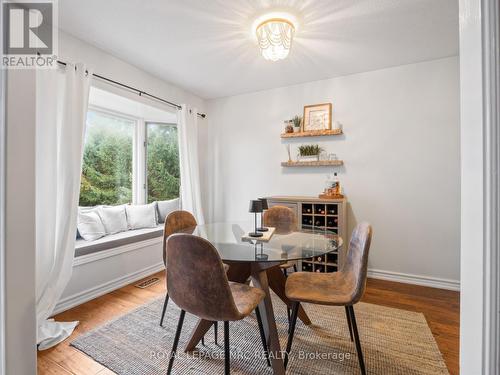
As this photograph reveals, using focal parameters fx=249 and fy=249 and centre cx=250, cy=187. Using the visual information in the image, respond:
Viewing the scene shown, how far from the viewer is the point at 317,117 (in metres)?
3.31

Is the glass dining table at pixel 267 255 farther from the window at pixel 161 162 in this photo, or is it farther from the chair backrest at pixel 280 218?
the window at pixel 161 162

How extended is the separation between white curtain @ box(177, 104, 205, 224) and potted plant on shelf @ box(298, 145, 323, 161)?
1.51 m

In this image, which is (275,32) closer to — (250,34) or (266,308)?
(250,34)

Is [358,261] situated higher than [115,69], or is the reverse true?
[115,69]

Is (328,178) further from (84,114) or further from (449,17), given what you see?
(84,114)

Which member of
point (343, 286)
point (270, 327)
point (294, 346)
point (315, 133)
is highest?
point (315, 133)

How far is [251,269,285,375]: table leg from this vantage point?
4.66 ft

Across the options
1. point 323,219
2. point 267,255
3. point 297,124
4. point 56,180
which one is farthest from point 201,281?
point 297,124

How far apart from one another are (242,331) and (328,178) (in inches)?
83.3

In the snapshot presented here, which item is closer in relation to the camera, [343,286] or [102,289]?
[343,286]

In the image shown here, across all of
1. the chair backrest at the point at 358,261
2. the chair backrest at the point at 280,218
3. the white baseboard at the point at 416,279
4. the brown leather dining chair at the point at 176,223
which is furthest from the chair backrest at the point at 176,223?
the white baseboard at the point at 416,279

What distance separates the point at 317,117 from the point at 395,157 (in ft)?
3.51

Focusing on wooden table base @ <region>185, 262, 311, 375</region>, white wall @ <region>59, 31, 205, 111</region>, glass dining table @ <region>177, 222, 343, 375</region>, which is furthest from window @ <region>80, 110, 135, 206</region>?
wooden table base @ <region>185, 262, 311, 375</region>

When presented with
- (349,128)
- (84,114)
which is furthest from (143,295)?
(349,128)
